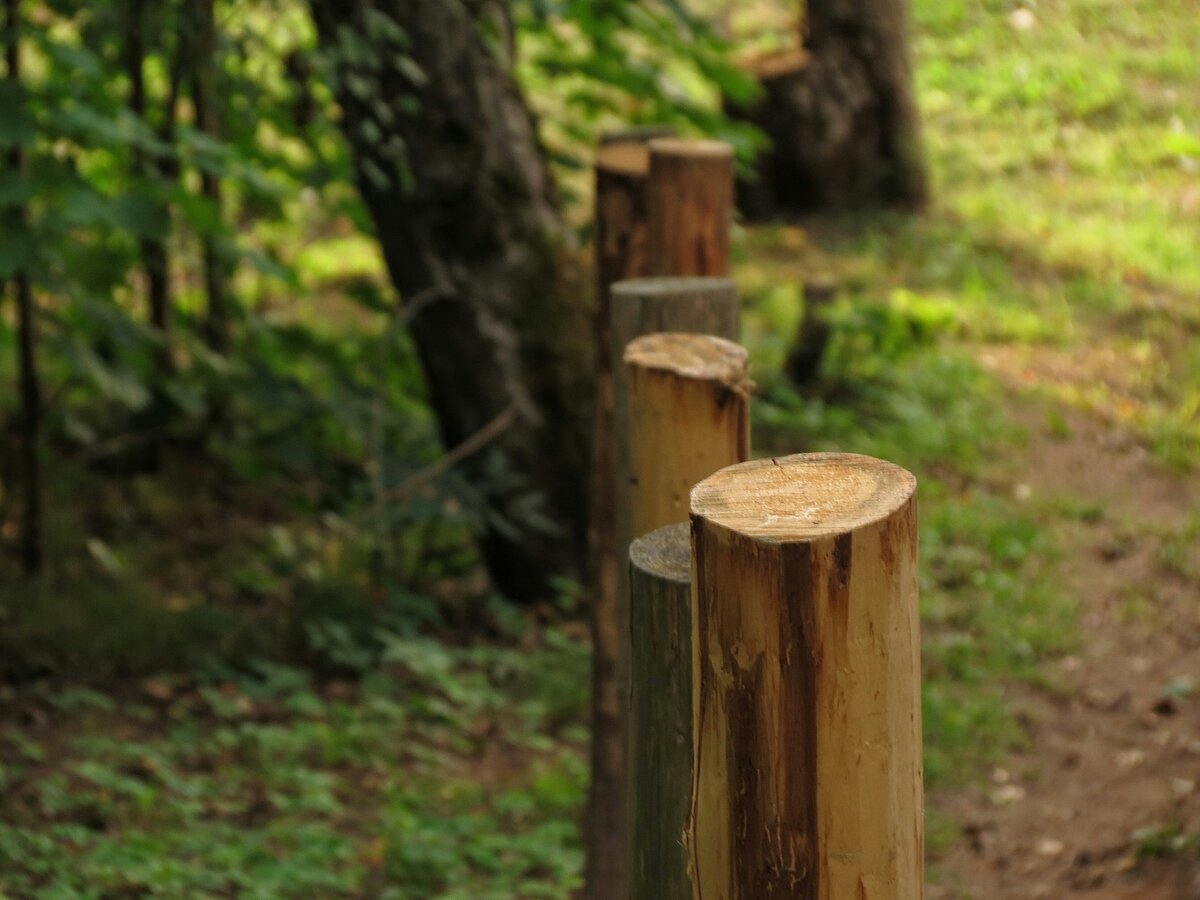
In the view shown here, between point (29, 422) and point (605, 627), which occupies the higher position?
point (29, 422)

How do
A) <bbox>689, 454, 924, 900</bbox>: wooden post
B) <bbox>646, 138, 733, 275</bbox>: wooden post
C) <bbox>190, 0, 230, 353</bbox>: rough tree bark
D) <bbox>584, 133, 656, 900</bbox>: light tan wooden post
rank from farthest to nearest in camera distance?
<bbox>190, 0, 230, 353</bbox>: rough tree bark, <bbox>646, 138, 733, 275</bbox>: wooden post, <bbox>584, 133, 656, 900</bbox>: light tan wooden post, <bbox>689, 454, 924, 900</bbox>: wooden post

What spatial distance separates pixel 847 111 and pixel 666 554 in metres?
8.26

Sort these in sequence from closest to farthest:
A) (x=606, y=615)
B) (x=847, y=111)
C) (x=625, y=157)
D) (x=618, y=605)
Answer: (x=618, y=605)
(x=606, y=615)
(x=625, y=157)
(x=847, y=111)

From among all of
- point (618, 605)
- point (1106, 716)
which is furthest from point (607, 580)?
point (1106, 716)

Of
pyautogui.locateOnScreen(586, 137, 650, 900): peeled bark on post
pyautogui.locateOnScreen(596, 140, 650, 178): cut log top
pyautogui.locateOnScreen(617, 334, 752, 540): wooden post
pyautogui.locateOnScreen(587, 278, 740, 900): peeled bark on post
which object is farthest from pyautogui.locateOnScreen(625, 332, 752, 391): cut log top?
pyautogui.locateOnScreen(596, 140, 650, 178): cut log top

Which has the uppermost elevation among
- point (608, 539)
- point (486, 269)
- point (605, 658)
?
point (486, 269)

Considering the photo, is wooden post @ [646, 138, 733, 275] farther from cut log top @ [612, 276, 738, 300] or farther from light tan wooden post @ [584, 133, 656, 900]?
cut log top @ [612, 276, 738, 300]

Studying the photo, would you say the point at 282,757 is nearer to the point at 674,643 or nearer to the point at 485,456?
the point at 485,456

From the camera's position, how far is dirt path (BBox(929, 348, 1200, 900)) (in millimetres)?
3717

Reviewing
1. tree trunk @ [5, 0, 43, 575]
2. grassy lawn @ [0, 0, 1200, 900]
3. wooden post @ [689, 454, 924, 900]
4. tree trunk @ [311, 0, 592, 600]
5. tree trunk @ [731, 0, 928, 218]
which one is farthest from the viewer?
tree trunk @ [731, 0, 928, 218]

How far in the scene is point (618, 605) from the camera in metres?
3.15

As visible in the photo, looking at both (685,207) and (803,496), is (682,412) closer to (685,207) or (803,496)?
(803,496)

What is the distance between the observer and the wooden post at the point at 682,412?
2.48 m

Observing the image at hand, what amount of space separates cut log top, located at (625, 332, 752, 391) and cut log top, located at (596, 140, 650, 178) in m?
1.14
